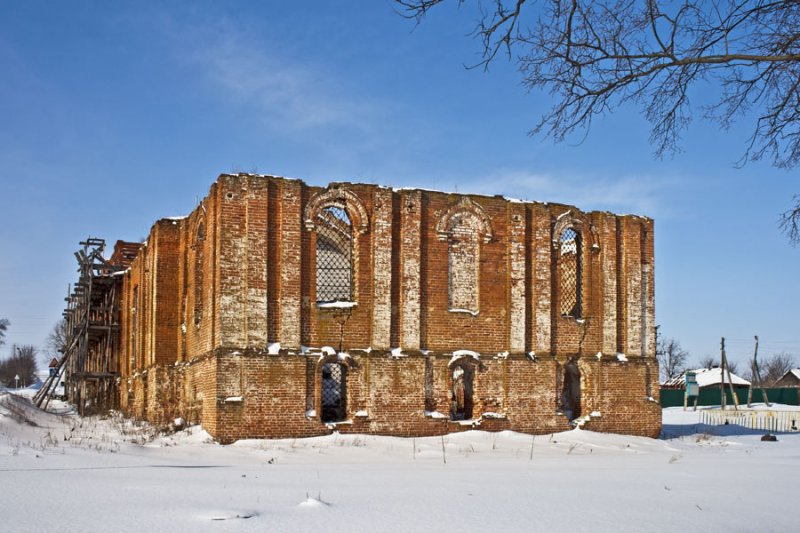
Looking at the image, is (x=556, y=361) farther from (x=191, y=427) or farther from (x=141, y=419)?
(x=141, y=419)

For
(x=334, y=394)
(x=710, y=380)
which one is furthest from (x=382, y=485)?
(x=710, y=380)

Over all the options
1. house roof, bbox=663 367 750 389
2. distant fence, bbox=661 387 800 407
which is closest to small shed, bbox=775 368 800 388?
house roof, bbox=663 367 750 389

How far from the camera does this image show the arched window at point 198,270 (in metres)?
18.2

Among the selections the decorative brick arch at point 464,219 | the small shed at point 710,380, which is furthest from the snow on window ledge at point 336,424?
the small shed at point 710,380

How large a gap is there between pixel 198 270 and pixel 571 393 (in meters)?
9.16

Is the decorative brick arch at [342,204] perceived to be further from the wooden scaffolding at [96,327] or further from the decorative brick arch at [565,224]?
the wooden scaffolding at [96,327]

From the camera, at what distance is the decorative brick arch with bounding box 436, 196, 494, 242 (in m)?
17.7

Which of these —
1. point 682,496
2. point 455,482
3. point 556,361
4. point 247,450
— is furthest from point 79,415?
point 682,496

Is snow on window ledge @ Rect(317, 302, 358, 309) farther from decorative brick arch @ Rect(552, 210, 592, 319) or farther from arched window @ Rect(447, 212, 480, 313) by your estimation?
decorative brick arch @ Rect(552, 210, 592, 319)

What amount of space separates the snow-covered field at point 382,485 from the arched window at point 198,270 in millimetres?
2953

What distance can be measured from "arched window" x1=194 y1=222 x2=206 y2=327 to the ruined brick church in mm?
28

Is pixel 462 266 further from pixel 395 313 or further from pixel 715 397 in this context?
pixel 715 397

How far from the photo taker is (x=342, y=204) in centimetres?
1698

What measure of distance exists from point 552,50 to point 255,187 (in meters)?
10.4
